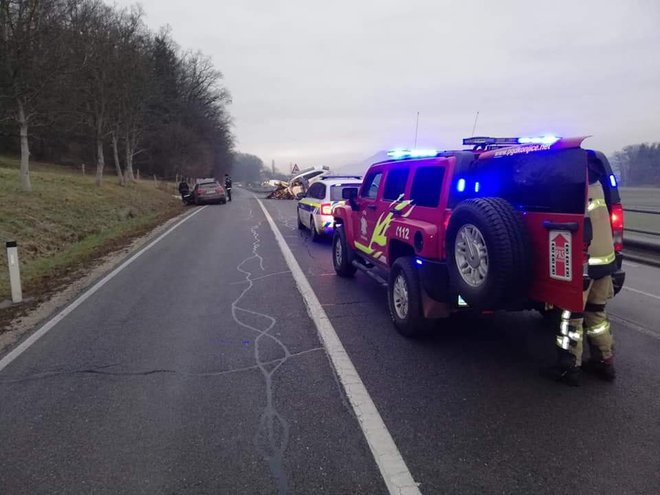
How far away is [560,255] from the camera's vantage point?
3508mm

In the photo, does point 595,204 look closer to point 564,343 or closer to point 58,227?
point 564,343

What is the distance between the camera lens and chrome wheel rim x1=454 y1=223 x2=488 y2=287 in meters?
3.86

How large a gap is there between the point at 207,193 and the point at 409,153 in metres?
24.3

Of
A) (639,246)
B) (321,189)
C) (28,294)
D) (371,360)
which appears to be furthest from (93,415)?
(639,246)

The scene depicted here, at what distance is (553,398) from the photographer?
12.2 ft

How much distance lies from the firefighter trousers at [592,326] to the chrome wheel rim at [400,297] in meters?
1.59

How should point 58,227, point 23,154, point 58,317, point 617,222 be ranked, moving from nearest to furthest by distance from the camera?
point 617,222 → point 58,317 → point 58,227 → point 23,154

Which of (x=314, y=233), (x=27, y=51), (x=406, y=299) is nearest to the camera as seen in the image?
(x=406, y=299)

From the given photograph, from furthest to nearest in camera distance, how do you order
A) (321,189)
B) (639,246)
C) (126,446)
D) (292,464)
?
(321,189) < (639,246) < (126,446) < (292,464)

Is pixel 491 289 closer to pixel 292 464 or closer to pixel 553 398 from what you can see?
pixel 553 398

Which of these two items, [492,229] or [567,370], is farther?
[567,370]

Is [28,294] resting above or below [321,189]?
below

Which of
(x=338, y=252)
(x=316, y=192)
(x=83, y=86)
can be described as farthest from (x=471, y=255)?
(x=83, y=86)

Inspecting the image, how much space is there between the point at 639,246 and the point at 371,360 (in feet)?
30.5
